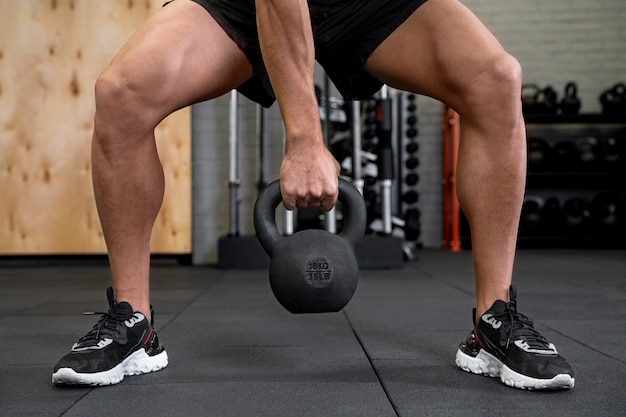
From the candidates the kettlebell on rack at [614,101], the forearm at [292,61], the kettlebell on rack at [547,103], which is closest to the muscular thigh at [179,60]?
the forearm at [292,61]

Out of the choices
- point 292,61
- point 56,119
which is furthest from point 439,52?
point 56,119

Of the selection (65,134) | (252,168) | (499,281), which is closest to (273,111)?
(252,168)

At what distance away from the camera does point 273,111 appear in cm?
452

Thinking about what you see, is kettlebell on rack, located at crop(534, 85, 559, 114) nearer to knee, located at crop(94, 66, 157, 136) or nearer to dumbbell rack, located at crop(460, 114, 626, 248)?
dumbbell rack, located at crop(460, 114, 626, 248)

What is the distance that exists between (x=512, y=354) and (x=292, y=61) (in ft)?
2.30

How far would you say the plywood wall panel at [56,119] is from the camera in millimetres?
4164

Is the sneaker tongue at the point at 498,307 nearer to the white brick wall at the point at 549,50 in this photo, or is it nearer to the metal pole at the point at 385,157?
the metal pole at the point at 385,157

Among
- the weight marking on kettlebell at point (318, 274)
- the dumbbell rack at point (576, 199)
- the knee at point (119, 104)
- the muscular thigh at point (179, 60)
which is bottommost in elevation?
the dumbbell rack at point (576, 199)

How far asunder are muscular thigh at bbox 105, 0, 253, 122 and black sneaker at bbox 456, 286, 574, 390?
731mm

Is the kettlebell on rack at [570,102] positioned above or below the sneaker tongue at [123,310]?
above

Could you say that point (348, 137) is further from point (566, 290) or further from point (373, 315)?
point (373, 315)

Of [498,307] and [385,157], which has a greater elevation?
[385,157]

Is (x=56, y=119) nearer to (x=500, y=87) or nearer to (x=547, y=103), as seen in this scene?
(x=500, y=87)

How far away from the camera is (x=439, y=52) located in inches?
51.5
